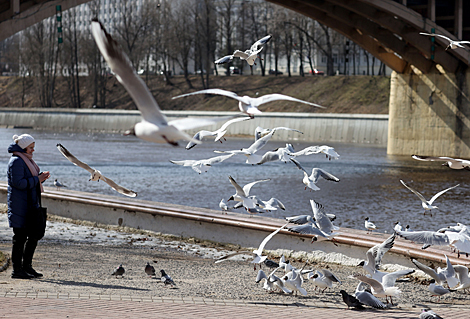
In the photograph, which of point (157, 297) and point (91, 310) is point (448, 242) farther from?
point (91, 310)

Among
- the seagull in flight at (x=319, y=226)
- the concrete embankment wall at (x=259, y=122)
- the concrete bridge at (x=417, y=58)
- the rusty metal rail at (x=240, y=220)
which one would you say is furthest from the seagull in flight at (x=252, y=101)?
the concrete embankment wall at (x=259, y=122)

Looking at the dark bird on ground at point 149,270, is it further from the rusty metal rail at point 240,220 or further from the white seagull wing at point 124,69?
the white seagull wing at point 124,69

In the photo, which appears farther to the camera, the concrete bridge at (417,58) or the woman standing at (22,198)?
the concrete bridge at (417,58)

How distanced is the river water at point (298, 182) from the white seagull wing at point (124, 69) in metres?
11.2

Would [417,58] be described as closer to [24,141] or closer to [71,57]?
[24,141]

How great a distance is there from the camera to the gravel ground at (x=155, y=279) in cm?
731

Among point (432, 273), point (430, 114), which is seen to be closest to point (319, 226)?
point (432, 273)

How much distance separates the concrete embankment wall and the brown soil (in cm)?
743

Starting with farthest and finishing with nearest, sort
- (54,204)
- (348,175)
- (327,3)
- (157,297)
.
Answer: (327,3) → (348,175) → (54,204) → (157,297)

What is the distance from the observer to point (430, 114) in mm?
33750

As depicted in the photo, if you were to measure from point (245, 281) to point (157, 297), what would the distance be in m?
1.76

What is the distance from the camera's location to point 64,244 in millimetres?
10758

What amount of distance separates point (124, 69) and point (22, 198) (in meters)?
4.82

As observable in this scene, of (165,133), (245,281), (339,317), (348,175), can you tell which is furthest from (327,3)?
(165,133)
